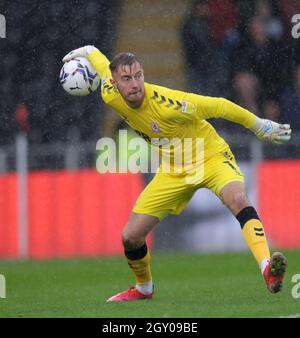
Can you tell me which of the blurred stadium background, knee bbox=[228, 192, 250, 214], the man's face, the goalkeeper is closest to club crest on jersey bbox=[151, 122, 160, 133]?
the goalkeeper

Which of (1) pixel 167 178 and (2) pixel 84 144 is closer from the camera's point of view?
(1) pixel 167 178

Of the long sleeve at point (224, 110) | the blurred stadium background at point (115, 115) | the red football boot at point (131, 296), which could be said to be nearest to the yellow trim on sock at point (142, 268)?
the red football boot at point (131, 296)

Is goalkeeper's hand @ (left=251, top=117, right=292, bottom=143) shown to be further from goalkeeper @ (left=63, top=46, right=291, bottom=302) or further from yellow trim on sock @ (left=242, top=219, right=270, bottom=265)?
yellow trim on sock @ (left=242, top=219, right=270, bottom=265)

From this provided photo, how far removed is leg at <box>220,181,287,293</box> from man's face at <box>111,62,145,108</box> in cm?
96

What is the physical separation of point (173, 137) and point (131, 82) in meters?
0.59

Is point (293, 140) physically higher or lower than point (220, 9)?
lower

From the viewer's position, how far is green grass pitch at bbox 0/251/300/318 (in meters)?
8.04

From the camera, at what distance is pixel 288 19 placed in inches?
606

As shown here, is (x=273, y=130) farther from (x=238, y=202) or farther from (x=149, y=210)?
(x=149, y=210)

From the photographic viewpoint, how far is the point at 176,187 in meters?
8.87

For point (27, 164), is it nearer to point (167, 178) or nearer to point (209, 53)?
point (209, 53)
